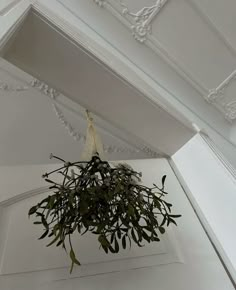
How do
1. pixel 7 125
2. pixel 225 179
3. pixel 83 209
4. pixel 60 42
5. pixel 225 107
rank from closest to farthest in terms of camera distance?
pixel 83 209
pixel 60 42
pixel 225 179
pixel 7 125
pixel 225 107

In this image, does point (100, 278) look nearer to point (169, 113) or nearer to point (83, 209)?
point (83, 209)

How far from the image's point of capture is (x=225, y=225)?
81cm

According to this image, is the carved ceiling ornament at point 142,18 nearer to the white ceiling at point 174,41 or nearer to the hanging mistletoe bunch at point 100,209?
the white ceiling at point 174,41

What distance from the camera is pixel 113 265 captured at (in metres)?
0.62

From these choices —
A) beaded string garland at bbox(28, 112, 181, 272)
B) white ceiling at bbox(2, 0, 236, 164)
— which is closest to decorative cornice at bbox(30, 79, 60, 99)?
white ceiling at bbox(2, 0, 236, 164)

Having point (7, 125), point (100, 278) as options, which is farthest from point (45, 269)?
point (7, 125)

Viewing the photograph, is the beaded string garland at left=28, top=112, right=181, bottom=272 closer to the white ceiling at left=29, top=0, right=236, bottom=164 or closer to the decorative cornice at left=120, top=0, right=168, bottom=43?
the white ceiling at left=29, top=0, right=236, bottom=164

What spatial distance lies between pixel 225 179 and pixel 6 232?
69 cm

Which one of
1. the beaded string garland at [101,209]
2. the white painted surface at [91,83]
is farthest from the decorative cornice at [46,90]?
the beaded string garland at [101,209]

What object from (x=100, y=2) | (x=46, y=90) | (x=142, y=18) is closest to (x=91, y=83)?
(x=46, y=90)

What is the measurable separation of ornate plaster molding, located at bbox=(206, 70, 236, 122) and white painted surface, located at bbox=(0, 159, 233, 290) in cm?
177

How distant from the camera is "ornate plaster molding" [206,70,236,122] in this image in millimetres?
2249

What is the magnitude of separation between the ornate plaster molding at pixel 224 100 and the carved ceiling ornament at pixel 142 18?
32.9 inches

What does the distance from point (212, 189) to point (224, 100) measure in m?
1.72
